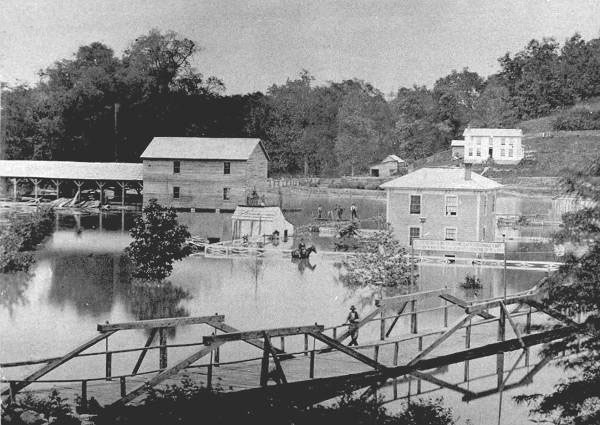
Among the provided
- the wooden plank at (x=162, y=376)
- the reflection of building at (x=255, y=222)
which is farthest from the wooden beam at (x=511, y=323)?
the wooden plank at (x=162, y=376)

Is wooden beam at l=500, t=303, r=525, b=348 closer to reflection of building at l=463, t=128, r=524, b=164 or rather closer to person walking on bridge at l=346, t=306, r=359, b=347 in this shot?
person walking on bridge at l=346, t=306, r=359, b=347

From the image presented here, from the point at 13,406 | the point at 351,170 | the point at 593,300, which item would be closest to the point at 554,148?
the point at 351,170

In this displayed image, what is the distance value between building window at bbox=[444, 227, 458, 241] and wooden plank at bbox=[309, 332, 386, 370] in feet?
7.75

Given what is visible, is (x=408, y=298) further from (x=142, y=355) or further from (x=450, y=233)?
(x=142, y=355)

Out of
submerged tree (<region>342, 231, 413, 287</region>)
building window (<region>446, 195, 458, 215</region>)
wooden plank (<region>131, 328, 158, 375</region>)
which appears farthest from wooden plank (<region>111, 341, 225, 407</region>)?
building window (<region>446, 195, 458, 215</region>)

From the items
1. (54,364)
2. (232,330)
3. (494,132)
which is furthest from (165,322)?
(494,132)

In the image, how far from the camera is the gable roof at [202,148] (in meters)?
9.88

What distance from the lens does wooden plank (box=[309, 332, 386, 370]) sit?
323 inches

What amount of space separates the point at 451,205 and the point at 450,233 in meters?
0.44

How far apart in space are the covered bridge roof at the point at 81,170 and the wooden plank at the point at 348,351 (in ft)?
10.5

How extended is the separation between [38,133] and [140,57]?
4.95 feet

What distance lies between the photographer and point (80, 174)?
10180 mm

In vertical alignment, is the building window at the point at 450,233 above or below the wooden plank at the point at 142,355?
above

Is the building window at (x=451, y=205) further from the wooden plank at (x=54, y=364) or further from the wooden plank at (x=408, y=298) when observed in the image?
the wooden plank at (x=54, y=364)
